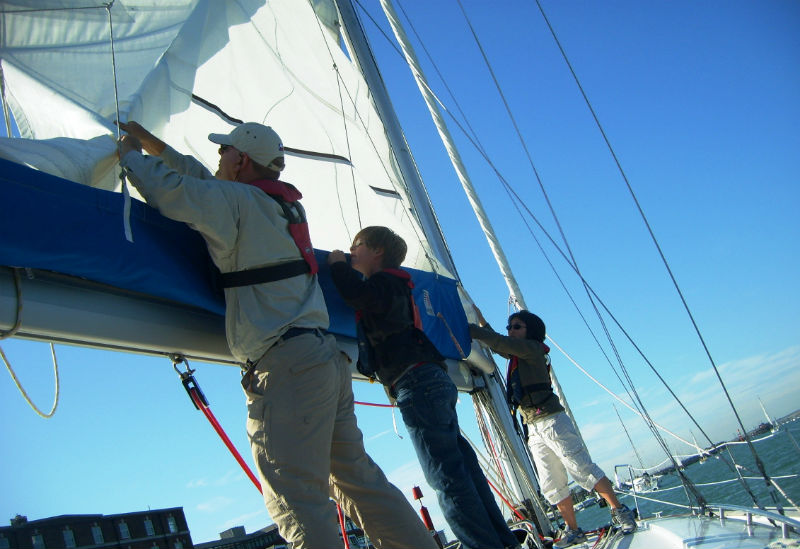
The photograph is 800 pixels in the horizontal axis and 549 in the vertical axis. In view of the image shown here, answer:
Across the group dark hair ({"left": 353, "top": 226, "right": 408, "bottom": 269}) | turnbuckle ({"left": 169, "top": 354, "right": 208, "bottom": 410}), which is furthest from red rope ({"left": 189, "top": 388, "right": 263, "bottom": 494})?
dark hair ({"left": 353, "top": 226, "right": 408, "bottom": 269})

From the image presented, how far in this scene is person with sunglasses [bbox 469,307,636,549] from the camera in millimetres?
3934

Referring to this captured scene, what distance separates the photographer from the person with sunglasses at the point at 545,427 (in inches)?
155

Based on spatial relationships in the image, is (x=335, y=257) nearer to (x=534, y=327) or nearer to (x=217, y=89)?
(x=217, y=89)

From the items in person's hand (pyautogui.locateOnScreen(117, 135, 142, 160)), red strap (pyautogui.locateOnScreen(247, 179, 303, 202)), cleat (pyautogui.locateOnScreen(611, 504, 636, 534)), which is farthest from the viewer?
cleat (pyautogui.locateOnScreen(611, 504, 636, 534))

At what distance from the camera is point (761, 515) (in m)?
2.68

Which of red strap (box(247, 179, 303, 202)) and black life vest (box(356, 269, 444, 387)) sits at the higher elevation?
red strap (box(247, 179, 303, 202))

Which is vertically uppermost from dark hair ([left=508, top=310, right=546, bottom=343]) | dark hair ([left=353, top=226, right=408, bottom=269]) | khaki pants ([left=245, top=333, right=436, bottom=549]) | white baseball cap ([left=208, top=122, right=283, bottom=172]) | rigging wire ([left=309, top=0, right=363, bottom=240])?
rigging wire ([left=309, top=0, right=363, bottom=240])

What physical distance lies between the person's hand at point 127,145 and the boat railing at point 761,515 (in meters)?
2.57

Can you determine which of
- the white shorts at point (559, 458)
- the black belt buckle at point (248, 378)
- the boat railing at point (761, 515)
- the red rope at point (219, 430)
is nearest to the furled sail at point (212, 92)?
the red rope at point (219, 430)

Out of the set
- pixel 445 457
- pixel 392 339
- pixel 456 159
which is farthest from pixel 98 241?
pixel 456 159

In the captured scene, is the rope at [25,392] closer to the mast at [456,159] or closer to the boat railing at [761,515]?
the boat railing at [761,515]

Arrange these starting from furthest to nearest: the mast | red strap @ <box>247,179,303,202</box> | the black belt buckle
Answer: the mast → red strap @ <box>247,179,303,202</box> → the black belt buckle

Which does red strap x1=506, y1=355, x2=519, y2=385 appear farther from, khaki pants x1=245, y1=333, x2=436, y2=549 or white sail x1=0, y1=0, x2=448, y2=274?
khaki pants x1=245, y1=333, x2=436, y2=549

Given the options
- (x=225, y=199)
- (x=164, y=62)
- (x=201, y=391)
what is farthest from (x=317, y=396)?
(x=164, y=62)
